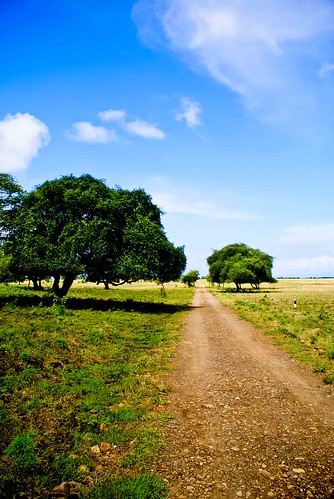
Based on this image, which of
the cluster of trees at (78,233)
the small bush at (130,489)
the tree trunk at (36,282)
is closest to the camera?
the small bush at (130,489)

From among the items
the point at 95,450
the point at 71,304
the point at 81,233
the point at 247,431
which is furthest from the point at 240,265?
the point at 95,450

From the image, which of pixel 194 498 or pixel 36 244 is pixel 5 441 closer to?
pixel 194 498

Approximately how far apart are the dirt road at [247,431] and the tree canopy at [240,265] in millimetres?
73688

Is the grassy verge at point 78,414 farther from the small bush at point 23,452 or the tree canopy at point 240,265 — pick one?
the tree canopy at point 240,265

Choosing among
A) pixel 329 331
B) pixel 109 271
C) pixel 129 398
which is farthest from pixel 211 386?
pixel 109 271

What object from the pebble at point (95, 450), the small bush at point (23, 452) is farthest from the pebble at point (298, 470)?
the small bush at point (23, 452)

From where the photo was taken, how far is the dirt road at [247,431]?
548cm

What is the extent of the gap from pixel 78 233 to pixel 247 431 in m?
24.6

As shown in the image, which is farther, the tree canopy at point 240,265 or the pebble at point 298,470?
the tree canopy at point 240,265

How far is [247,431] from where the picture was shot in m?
7.31

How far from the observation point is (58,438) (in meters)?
6.92

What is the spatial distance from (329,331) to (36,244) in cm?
2529

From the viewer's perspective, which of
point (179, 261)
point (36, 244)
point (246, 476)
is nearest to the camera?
point (246, 476)

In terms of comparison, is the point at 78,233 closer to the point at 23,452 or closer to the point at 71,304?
the point at 71,304
